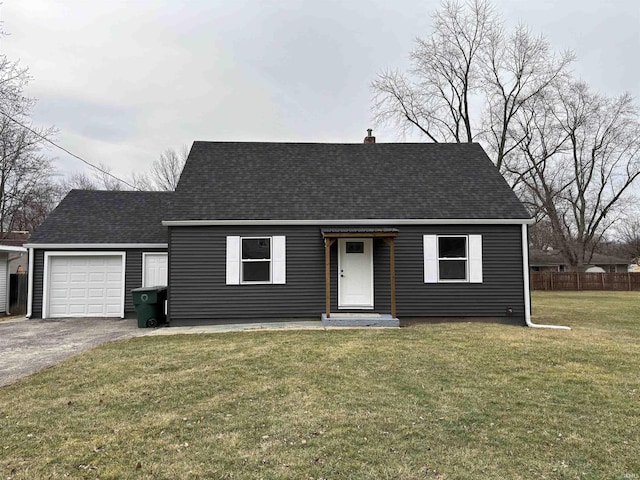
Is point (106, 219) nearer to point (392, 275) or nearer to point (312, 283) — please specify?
point (312, 283)

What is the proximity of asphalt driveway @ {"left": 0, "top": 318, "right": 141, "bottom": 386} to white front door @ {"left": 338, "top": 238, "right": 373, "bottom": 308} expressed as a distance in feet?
16.6

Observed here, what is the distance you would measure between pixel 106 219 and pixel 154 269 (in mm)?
2581

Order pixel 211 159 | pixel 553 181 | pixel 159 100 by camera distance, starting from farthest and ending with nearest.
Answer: pixel 553 181, pixel 159 100, pixel 211 159

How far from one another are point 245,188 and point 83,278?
19.5 feet

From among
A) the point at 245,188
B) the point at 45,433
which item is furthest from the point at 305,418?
the point at 245,188

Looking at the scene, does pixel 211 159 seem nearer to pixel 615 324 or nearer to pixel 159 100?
pixel 159 100

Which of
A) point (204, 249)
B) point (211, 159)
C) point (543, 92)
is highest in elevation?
point (543, 92)

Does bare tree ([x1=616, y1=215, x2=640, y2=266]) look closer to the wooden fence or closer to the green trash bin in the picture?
the wooden fence

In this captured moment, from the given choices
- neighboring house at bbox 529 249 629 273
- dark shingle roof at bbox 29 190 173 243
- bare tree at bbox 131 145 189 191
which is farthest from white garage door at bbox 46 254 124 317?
neighboring house at bbox 529 249 629 273

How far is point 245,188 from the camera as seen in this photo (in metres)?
11.8

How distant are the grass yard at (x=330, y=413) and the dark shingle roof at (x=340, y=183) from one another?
4309 millimetres

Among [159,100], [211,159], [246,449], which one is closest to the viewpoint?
[246,449]

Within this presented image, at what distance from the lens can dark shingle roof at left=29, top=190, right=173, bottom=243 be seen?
1288 cm

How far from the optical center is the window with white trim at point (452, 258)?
10922 millimetres
